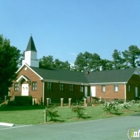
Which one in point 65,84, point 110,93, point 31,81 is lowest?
point 110,93

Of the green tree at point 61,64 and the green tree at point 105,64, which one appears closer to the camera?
the green tree at point 105,64

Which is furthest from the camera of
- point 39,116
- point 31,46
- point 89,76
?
point 89,76

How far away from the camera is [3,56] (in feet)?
92.1

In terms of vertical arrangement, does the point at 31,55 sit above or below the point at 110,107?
above

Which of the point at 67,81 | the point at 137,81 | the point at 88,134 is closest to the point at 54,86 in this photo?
the point at 67,81

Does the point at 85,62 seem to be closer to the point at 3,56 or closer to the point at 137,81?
the point at 137,81

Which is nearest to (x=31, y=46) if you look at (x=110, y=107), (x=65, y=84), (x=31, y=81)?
(x=31, y=81)

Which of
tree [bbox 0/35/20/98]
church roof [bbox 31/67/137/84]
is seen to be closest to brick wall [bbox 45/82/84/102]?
church roof [bbox 31/67/137/84]

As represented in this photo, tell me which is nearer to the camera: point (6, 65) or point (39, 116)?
point (39, 116)

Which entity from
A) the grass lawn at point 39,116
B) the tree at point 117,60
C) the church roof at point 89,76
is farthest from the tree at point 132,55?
the grass lawn at point 39,116

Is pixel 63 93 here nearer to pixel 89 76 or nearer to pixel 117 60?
pixel 89 76

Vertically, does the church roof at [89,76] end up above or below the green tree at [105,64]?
below

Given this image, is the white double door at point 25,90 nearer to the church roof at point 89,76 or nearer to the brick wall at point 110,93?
the church roof at point 89,76

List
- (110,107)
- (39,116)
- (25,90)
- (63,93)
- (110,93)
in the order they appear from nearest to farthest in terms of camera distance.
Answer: (39,116) → (110,107) → (25,90) → (63,93) → (110,93)
